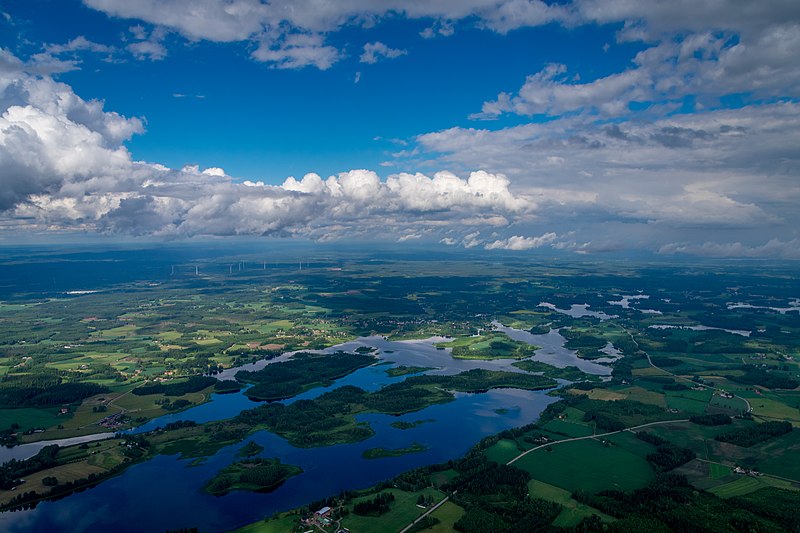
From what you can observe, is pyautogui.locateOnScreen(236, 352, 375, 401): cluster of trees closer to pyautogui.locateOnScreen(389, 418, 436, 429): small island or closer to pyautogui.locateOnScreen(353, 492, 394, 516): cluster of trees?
pyautogui.locateOnScreen(389, 418, 436, 429): small island

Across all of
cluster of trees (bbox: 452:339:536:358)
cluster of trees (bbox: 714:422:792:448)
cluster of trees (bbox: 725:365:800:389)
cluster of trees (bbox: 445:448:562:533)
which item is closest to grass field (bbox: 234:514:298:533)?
cluster of trees (bbox: 445:448:562:533)

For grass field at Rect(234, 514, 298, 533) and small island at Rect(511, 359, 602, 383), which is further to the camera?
small island at Rect(511, 359, 602, 383)

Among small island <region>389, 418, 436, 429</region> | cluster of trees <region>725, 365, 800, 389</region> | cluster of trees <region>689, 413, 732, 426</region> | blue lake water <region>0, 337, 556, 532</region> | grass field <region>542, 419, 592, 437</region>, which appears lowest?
blue lake water <region>0, 337, 556, 532</region>

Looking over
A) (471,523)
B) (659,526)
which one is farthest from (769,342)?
(471,523)

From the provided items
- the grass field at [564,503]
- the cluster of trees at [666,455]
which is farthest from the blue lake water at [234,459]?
the cluster of trees at [666,455]

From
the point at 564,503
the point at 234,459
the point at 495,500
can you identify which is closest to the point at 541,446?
the point at 564,503

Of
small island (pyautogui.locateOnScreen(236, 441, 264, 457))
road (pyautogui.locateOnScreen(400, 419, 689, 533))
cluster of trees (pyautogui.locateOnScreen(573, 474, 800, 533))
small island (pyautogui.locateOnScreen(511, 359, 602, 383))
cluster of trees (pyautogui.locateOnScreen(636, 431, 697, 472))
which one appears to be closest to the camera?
cluster of trees (pyautogui.locateOnScreen(573, 474, 800, 533))

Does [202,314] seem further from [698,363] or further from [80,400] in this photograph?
[698,363]
